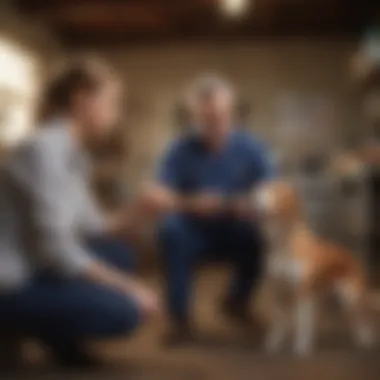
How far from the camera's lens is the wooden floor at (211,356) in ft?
3.96

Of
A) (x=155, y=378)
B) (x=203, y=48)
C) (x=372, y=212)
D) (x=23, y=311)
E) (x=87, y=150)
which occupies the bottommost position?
(x=155, y=378)

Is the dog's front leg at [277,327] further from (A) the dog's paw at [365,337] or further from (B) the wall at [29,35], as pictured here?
(B) the wall at [29,35]

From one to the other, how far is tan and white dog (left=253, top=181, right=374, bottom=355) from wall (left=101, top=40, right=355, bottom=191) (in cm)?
12

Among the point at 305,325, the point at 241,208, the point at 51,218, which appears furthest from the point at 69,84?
the point at 305,325

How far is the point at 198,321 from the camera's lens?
4.03ft

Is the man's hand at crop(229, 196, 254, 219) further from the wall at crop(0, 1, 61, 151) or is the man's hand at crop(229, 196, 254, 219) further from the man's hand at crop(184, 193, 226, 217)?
the wall at crop(0, 1, 61, 151)

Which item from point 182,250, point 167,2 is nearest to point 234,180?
point 182,250

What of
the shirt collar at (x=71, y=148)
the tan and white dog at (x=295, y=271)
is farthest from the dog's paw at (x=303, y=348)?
the shirt collar at (x=71, y=148)

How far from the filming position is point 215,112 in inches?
48.4

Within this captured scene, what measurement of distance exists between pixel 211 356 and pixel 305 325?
0.17 meters

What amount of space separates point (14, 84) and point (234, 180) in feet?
1.25

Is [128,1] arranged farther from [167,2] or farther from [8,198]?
[8,198]

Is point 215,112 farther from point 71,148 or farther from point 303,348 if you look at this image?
point 303,348

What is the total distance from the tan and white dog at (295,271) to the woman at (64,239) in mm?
208
